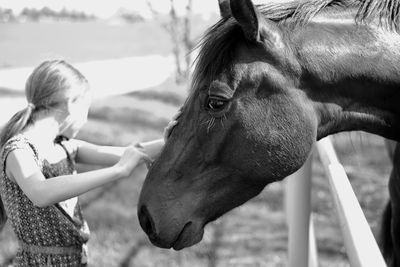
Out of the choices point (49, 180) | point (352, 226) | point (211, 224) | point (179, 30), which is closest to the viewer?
point (352, 226)

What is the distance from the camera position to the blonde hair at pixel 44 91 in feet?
7.95

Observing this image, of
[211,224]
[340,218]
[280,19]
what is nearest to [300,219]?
[340,218]

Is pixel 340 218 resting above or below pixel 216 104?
below

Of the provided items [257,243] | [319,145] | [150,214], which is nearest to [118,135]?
[257,243]

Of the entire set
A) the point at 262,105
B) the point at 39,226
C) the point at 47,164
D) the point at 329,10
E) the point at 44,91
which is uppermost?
the point at 329,10

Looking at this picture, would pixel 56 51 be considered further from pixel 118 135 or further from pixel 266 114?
pixel 266 114

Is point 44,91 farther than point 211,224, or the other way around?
point 211,224

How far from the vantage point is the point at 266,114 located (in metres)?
1.92

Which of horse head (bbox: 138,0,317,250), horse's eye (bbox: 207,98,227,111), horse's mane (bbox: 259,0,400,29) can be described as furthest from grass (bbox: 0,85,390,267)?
horse's eye (bbox: 207,98,227,111)

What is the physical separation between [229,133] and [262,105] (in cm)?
13

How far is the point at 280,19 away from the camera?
1979mm

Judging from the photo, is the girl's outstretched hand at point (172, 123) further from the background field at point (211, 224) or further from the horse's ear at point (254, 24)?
the background field at point (211, 224)

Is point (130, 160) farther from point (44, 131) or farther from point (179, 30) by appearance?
point (179, 30)

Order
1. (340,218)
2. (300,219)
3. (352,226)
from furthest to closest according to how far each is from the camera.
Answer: (300,219)
(340,218)
(352,226)
